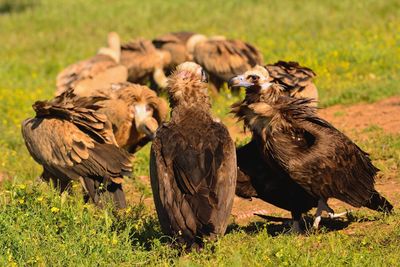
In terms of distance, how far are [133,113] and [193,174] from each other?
393 centimetres

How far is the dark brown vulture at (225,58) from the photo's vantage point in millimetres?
13188

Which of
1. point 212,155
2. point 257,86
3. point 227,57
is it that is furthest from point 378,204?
point 227,57

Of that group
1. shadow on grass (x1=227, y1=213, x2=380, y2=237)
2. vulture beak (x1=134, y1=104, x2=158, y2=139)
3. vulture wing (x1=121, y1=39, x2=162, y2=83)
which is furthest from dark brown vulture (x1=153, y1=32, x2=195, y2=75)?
shadow on grass (x1=227, y1=213, x2=380, y2=237)

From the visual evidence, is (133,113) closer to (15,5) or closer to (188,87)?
(188,87)

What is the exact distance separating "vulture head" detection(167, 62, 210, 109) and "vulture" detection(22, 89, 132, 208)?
1.41m

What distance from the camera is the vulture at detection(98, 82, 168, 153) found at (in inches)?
366

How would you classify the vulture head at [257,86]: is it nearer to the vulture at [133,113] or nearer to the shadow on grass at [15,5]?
the vulture at [133,113]

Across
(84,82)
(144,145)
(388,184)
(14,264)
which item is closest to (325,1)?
(84,82)

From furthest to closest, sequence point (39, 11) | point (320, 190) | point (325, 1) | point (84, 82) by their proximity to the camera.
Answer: point (39, 11)
point (325, 1)
point (84, 82)
point (320, 190)

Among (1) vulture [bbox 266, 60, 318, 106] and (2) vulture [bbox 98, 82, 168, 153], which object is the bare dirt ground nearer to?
(2) vulture [bbox 98, 82, 168, 153]

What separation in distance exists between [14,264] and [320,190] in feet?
7.58

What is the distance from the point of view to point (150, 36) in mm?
18594

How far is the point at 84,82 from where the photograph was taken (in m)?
11.9

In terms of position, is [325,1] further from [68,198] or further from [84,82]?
[68,198]
